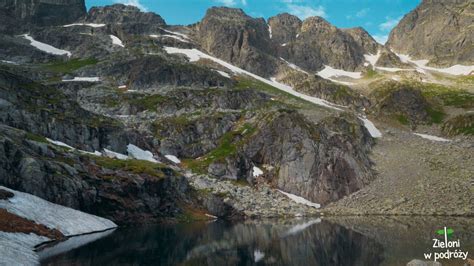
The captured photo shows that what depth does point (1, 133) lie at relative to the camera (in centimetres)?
6981

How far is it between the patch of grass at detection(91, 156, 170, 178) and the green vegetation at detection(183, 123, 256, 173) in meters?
25.1

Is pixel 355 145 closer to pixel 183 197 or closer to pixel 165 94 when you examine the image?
pixel 183 197

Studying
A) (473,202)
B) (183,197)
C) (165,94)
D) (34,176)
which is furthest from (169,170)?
(165,94)

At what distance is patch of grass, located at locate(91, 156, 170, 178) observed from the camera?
88125 millimetres

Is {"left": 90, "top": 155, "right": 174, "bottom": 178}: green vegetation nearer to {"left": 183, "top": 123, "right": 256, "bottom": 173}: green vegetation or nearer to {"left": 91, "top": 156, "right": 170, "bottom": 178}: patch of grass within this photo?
{"left": 91, "top": 156, "right": 170, "bottom": 178}: patch of grass

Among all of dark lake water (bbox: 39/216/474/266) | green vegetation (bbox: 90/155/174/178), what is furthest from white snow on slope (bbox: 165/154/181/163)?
dark lake water (bbox: 39/216/474/266)

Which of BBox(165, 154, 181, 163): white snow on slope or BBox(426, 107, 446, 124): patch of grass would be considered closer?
BBox(165, 154, 181, 163): white snow on slope

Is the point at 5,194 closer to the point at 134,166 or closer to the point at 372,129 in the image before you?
the point at 134,166

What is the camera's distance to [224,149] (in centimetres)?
→ 13725

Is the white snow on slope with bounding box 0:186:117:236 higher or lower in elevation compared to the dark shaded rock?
lower

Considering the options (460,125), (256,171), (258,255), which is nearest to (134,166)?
(256,171)

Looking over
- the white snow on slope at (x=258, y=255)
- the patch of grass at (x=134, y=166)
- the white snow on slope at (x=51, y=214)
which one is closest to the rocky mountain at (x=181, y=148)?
the patch of grass at (x=134, y=166)

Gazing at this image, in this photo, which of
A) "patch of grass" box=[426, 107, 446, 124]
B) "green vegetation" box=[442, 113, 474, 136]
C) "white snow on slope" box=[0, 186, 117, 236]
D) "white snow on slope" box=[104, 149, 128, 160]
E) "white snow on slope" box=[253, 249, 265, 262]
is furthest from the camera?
"patch of grass" box=[426, 107, 446, 124]

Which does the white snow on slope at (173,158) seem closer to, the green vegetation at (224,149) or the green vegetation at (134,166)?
the green vegetation at (224,149)
